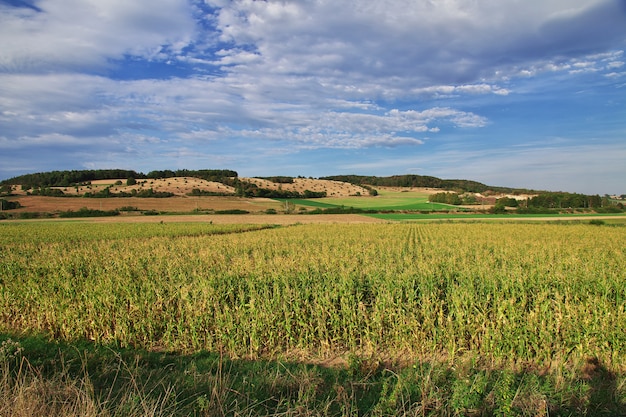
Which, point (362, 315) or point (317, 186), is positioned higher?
point (317, 186)

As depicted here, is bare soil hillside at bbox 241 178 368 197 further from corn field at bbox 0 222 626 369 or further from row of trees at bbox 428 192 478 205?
corn field at bbox 0 222 626 369

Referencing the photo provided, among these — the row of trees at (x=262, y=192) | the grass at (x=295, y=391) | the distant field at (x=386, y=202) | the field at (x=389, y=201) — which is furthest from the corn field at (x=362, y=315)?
the row of trees at (x=262, y=192)

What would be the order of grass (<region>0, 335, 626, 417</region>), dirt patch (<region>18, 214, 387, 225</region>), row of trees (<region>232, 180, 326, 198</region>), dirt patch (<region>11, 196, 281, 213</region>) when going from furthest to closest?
row of trees (<region>232, 180, 326, 198</region>) < dirt patch (<region>11, 196, 281, 213</region>) < dirt patch (<region>18, 214, 387, 225</region>) < grass (<region>0, 335, 626, 417</region>)

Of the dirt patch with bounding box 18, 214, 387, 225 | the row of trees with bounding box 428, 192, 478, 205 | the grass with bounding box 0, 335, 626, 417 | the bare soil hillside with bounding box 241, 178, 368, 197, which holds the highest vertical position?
the bare soil hillside with bounding box 241, 178, 368, 197

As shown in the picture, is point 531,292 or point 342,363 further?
point 531,292

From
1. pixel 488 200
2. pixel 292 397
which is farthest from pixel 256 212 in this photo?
pixel 292 397

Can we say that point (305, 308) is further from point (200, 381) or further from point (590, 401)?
point (590, 401)

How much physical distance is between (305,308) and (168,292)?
10.7ft

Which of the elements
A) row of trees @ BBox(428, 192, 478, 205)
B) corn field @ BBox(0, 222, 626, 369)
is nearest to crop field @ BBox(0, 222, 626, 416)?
corn field @ BBox(0, 222, 626, 369)

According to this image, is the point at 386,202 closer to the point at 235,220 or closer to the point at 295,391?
the point at 235,220

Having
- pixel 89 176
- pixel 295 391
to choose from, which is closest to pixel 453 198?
pixel 89 176

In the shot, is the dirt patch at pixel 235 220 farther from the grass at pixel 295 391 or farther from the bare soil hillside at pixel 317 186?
the grass at pixel 295 391

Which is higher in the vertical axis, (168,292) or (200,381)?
(168,292)

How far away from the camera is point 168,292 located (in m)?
9.01
